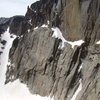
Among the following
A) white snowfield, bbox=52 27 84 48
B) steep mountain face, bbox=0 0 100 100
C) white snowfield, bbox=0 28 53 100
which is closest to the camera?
steep mountain face, bbox=0 0 100 100

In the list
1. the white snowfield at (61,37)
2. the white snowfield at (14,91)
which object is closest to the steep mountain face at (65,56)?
the white snowfield at (61,37)

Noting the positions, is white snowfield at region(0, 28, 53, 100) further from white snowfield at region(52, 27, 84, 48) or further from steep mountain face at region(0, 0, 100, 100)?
white snowfield at region(52, 27, 84, 48)

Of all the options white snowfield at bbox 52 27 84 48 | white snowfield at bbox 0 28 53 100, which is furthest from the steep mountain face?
white snowfield at bbox 0 28 53 100

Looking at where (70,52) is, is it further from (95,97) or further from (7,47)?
(7,47)

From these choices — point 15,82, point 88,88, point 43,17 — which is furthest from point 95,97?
point 43,17

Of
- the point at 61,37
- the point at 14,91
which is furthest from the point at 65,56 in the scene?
the point at 14,91

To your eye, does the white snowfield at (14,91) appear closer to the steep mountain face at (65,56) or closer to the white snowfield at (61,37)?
the steep mountain face at (65,56)

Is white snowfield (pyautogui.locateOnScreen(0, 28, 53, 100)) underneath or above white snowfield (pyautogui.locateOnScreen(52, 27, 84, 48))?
underneath

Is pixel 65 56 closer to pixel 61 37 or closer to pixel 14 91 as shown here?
pixel 61 37

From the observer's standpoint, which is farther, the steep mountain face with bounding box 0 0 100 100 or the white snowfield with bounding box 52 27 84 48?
the white snowfield with bounding box 52 27 84 48

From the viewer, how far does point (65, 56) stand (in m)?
74.5

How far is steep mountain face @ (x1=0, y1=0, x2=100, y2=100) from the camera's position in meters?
64.4

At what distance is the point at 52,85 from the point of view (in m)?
76.2

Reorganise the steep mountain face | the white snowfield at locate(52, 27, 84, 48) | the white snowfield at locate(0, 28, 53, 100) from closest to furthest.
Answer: the steep mountain face → the white snowfield at locate(52, 27, 84, 48) → the white snowfield at locate(0, 28, 53, 100)
